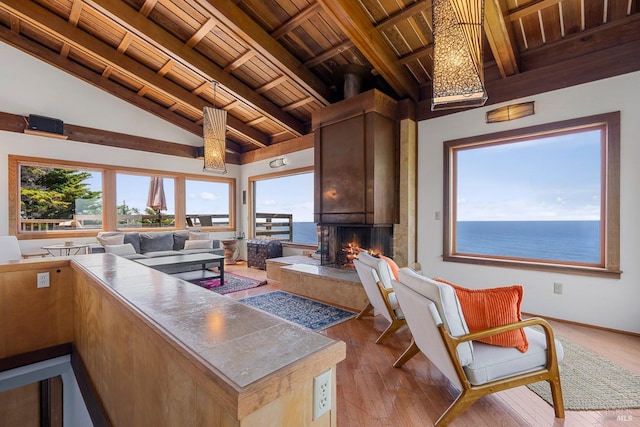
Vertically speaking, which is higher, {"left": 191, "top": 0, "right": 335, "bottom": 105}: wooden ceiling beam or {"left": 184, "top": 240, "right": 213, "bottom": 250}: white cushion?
{"left": 191, "top": 0, "right": 335, "bottom": 105}: wooden ceiling beam

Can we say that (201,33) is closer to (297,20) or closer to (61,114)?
(297,20)

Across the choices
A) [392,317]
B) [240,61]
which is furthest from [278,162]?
[392,317]

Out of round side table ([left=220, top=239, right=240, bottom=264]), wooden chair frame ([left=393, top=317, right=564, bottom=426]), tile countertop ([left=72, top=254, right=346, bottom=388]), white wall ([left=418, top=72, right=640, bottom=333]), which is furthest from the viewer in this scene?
round side table ([left=220, top=239, right=240, bottom=264])

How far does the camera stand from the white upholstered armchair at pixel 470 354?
170cm

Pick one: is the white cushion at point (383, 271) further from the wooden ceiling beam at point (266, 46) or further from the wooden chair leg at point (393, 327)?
the wooden ceiling beam at point (266, 46)

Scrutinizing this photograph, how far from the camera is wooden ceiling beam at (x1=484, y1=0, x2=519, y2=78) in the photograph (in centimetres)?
309

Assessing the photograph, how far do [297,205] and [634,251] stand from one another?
5.85 m

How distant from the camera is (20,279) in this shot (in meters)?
2.15

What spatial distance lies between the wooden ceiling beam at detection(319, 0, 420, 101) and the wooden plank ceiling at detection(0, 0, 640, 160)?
14mm

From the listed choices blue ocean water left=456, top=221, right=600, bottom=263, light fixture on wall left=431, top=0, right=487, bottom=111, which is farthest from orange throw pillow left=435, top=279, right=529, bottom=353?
blue ocean water left=456, top=221, right=600, bottom=263

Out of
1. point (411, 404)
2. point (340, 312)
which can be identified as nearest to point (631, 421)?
point (411, 404)

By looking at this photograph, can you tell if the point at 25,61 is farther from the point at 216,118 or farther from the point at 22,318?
the point at 22,318

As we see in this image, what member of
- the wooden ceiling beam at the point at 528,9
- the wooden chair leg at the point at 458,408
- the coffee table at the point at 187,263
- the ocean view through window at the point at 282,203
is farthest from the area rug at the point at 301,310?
the wooden ceiling beam at the point at 528,9

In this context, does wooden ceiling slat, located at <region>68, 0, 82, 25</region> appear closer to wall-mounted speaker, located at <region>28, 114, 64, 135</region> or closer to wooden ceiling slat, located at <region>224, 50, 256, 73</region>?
wall-mounted speaker, located at <region>28, 114, 64, 135</region>
